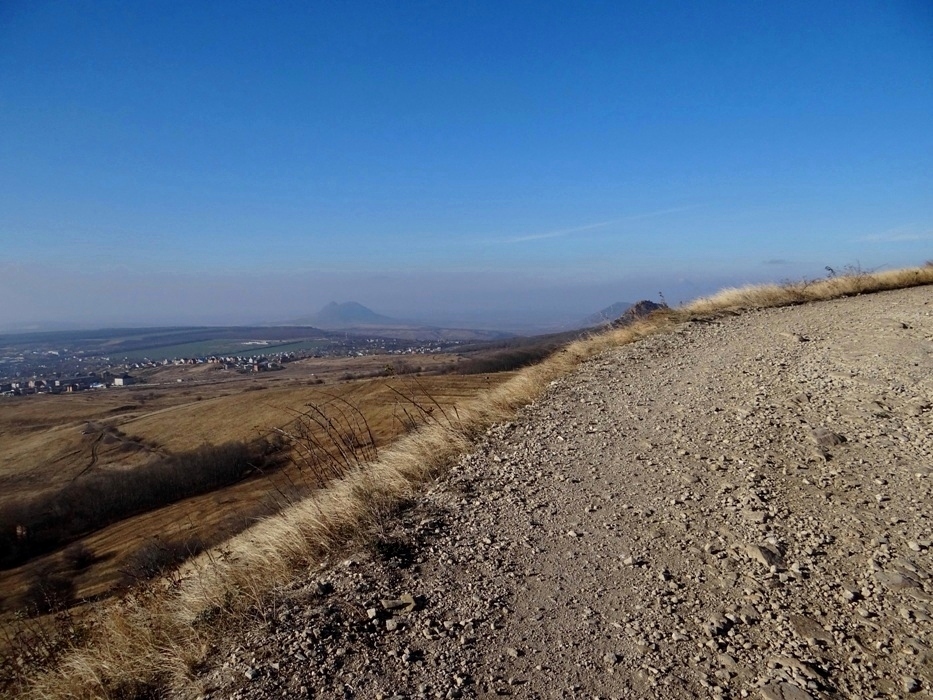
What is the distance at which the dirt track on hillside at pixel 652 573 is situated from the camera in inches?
105

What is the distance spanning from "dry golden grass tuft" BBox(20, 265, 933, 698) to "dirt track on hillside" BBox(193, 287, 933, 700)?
30 cm

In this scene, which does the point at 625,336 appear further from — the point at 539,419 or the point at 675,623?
the point at 675,623

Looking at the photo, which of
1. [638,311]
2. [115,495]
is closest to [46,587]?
[115,495]

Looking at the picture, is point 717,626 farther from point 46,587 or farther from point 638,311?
point 638,311

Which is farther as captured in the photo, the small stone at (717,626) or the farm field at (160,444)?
the farm field at (160,444)

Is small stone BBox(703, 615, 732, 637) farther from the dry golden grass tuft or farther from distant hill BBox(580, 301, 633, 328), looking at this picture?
distant hill BBox(580, 301, 633, 328)

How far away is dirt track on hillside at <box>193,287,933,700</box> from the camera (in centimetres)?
267

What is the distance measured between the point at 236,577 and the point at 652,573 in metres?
3.05

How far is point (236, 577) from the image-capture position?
402cm

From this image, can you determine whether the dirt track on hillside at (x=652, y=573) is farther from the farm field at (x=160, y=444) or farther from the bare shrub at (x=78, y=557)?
the bare shrub at (x=78, y=557)

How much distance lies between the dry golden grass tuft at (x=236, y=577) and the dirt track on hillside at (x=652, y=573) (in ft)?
0.98

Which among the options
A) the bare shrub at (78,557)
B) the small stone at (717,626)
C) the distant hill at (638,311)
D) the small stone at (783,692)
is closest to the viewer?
the small stone at (783,692)

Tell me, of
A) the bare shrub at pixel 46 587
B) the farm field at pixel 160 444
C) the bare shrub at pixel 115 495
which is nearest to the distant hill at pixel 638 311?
the farm field at pixel 160 444

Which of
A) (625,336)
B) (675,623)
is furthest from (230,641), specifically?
(625,336)
